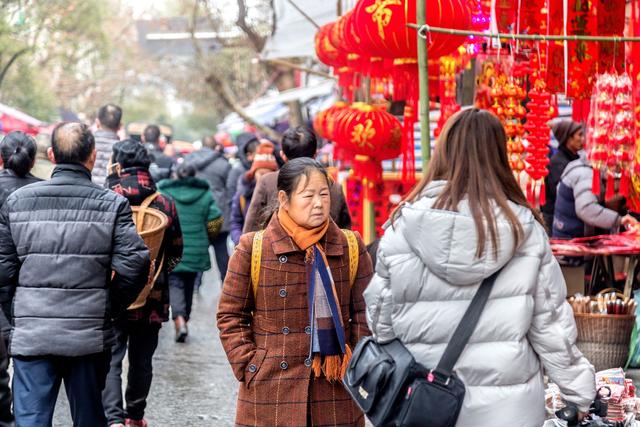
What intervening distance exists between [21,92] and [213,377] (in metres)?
23.4

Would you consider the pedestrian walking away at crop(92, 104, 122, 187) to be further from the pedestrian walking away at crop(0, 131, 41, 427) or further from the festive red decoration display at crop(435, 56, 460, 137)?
the festive red decoration display at crop(435, 56, 460, 137)

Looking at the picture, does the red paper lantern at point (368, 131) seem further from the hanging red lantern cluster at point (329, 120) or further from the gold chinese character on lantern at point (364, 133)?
the hanging red lantern cluster at point (329, 120)

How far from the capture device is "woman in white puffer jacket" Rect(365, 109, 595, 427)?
3467mm

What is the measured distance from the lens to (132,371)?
661 cm

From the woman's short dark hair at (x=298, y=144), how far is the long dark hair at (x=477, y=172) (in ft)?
9.64

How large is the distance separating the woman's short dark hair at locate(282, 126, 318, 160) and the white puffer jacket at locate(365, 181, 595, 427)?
3.00 metres

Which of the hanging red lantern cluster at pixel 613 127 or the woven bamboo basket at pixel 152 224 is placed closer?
the woven bamboo basket at pixel 152 224

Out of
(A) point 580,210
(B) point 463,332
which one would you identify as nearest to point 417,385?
(B) point 463,332

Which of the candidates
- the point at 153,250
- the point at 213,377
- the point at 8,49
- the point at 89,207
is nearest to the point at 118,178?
the point at 153,250

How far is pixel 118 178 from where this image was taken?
6652 mm

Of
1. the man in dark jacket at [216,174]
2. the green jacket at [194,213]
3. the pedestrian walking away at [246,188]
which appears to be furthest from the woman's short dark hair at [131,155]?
the man in dark jacket at [216,174]

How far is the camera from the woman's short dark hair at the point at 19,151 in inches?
250

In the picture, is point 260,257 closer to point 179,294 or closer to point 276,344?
point 276,344

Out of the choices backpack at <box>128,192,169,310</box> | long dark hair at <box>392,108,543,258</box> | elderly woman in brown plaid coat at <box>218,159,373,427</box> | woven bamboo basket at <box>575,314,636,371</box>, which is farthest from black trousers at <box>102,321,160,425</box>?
long dark hair at <box>392,108,543,258</box>
